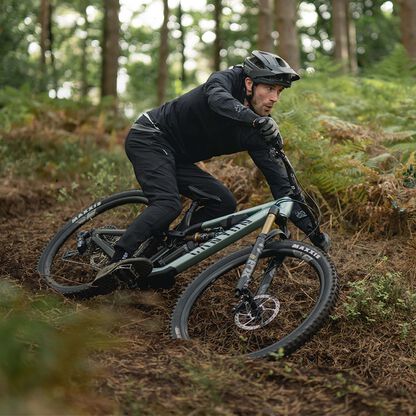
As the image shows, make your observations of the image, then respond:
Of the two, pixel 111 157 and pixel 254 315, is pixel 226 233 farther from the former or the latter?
pixel 111 157

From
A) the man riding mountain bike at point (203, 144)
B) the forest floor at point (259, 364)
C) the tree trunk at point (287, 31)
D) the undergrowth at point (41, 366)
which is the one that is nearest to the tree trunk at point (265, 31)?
the tree trunk at point (287, 31)

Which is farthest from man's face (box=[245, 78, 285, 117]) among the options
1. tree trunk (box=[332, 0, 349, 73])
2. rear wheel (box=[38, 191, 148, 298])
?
tree trunk (box=[332, 0, 349, 73])

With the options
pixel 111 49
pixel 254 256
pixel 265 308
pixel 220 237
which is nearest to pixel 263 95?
pixel 220 237

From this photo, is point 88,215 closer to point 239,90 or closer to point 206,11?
point 239,90

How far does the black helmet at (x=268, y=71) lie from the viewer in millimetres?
4719

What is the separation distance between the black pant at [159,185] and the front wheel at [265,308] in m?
0.64

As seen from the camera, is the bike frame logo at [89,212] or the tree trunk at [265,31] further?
the tree trunk at [265,31]

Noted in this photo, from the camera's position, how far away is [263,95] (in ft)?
15.9

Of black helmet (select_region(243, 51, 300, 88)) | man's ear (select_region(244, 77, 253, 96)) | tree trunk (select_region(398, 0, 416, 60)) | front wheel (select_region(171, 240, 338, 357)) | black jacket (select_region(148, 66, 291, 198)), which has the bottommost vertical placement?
front wheel (select_region(171, 240, 338, 357))

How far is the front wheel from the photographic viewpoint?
163 inches

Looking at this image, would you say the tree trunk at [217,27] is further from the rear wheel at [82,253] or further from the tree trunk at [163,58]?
the rear wheel at [82,253]

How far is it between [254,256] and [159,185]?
3.57 ft

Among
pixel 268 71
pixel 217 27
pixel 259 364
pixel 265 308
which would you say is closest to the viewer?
pixel 259 364

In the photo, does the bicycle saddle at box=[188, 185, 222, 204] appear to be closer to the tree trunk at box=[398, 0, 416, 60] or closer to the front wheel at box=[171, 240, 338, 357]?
the front wheel at box=[171, 240, 338, 357]
